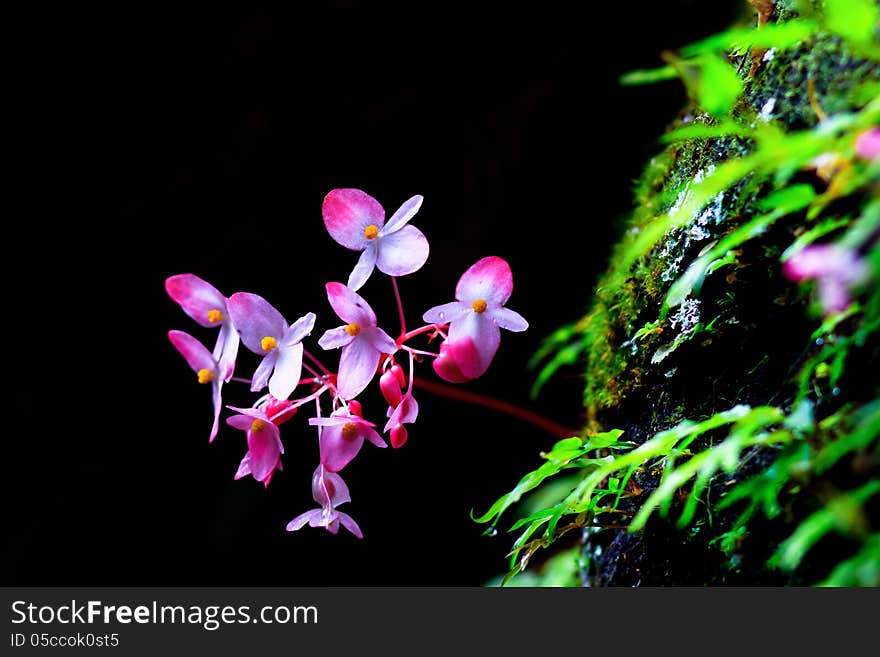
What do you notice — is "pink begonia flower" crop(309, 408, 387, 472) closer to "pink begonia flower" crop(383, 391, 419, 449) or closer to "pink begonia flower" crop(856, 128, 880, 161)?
"pink begonia flower" crop(383, 391, 419, 449)

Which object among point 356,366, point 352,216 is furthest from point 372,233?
point 356,366

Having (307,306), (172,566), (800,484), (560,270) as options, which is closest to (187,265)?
(307,306)

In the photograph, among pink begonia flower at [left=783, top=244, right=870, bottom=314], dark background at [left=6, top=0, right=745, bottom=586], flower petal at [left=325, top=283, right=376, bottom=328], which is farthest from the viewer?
dark background at [left=6, top=0, right=745, bottom=586]

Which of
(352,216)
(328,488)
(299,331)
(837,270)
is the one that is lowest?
(837,270)

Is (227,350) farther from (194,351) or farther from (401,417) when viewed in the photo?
(401,417)

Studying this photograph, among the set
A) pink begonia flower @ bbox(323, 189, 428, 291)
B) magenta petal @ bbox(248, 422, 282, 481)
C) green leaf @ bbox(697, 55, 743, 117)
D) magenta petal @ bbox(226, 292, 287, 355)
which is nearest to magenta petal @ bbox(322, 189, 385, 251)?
pink begonia flower @ bbox(323, 189, 428, 291)

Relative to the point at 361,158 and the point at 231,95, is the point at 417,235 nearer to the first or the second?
the point at 361,158

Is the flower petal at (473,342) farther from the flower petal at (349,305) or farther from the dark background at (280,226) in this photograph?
the dark background at (280,226)
